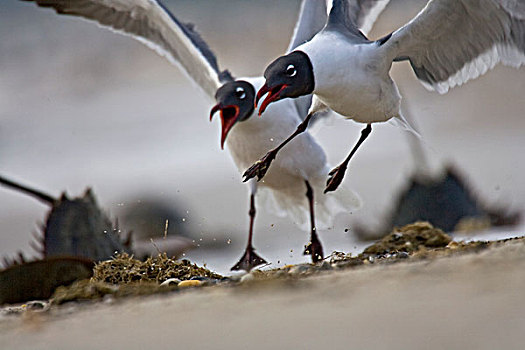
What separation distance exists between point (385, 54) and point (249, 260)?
1.82 meters

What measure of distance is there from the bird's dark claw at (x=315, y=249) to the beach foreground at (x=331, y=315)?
2.32 metres

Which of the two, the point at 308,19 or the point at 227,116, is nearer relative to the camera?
the point at 227,116

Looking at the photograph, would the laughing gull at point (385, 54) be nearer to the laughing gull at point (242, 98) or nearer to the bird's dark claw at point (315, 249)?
the laughing gull at point (242, 98)

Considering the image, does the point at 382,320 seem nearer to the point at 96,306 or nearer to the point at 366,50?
the point at 96,306

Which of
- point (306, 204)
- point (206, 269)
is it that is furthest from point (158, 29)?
point (206, 269)

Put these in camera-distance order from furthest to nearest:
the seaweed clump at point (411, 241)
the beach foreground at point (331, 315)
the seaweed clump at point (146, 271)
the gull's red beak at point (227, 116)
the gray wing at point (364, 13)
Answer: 1. the gray wing at point (364, 13)
2. the gull's red beak at point (227, 116)
3. the seaweed clump at point (411, 241)
4. the seaweed clump at point (146, 271)
5. the beach foreground at point (331, 315)

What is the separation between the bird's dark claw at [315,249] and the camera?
15.6 ft

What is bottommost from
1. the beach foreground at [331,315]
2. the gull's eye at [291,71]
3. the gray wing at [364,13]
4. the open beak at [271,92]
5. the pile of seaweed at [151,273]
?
the beach foreground at [331,315]

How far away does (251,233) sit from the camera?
528cm

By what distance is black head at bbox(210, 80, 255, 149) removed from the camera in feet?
15.4

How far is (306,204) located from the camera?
575 centimetres

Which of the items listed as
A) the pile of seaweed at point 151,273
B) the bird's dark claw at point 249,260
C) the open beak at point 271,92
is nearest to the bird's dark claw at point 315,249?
the bird's dark claw at point 249,260

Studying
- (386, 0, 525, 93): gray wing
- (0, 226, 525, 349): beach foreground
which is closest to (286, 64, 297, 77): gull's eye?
(386, 0, 525, 93): gray wing

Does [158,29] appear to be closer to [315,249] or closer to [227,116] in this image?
[227,116]
